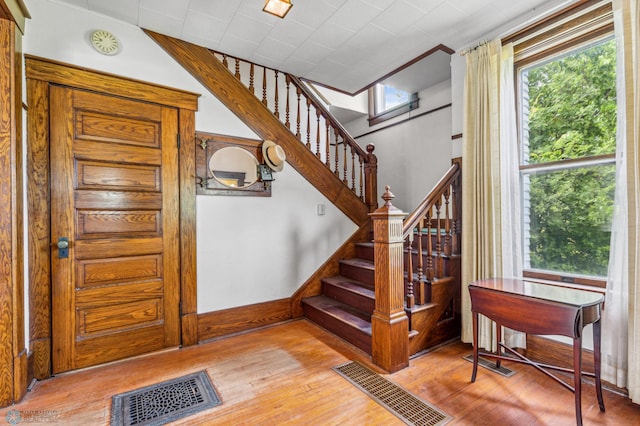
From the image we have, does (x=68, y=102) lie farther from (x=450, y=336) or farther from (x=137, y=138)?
(x=450, y=336)

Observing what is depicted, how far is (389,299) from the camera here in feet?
7.43

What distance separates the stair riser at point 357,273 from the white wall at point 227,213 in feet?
0.96

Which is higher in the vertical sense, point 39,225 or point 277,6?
point 277,6

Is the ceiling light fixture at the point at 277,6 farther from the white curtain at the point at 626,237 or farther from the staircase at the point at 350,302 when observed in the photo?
the staircase at the point at 350,302

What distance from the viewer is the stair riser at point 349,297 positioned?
2858 mm

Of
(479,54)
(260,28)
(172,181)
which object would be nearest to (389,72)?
(479,54)

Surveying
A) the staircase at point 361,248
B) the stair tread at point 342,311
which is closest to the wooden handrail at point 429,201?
the staircase at point 361,248

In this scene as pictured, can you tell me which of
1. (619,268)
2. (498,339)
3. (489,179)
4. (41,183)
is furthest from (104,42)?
(619,268)

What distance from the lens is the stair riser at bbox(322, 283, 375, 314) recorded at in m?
2.86

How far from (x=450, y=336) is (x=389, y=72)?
2.87 metres

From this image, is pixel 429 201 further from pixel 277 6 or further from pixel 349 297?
pixel 277 6

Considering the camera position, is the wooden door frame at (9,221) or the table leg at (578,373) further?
the wooden door frame at (9,221)

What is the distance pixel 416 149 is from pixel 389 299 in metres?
2.63

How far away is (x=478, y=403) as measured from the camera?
1866 millimetres
